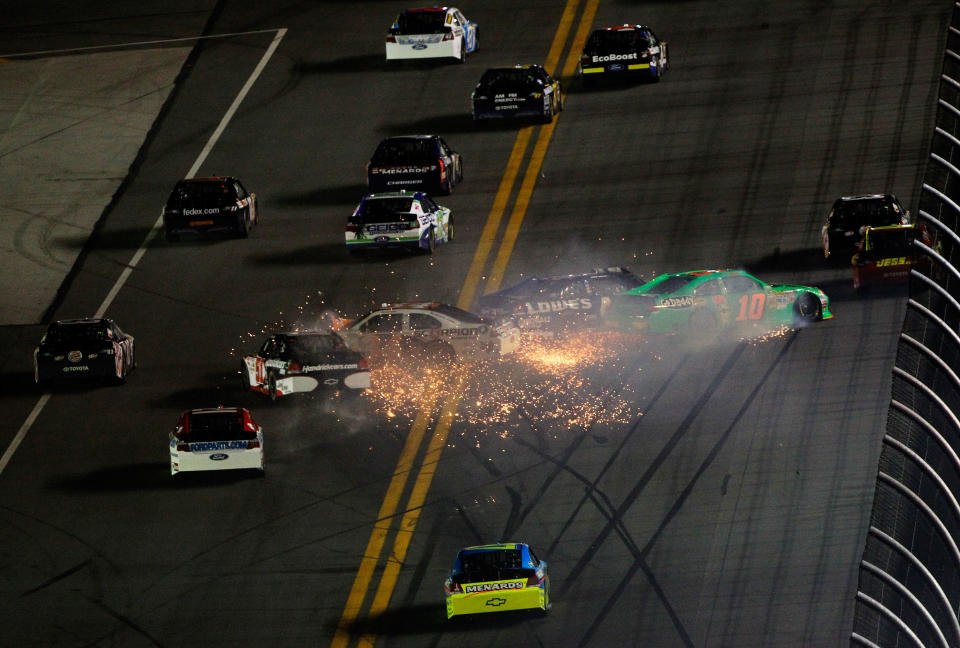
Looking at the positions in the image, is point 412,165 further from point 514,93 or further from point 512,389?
point 512,389

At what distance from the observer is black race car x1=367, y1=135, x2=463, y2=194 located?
42.5 m

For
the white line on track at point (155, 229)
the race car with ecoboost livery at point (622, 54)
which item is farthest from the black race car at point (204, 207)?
the race car with ecoboost livery at point (622, 54)

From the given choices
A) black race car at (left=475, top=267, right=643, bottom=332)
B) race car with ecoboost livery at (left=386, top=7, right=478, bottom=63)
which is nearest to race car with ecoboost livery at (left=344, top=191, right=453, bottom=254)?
black race car at (left=475, top=267, right=643, bottom=332)

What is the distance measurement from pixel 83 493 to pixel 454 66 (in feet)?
76.2

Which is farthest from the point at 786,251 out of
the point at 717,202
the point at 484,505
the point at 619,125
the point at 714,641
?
the point at 714,641

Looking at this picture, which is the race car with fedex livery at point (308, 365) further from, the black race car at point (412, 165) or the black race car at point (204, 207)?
the black race car at point (412, 165)

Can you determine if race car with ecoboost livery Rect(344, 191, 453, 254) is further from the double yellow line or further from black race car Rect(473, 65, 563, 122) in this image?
black race car Rect(473, 65, 563, 122)

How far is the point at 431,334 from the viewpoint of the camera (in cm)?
3425

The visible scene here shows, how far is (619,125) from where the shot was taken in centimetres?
4619

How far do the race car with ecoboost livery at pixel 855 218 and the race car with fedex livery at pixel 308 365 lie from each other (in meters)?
10.9

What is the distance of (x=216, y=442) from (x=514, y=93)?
18.3 m

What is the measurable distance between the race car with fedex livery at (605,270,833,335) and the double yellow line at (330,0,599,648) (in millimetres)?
3868

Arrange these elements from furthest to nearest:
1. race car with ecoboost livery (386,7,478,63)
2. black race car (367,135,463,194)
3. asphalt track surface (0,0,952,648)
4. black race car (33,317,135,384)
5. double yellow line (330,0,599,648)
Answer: race car with ecoboost livery (386,7,478,63) < black race car (367,135,463,194) < black race car (33,317,135,384) < double yellow line (330,0,599,648) < asphalt track surface (0,0,952,648)

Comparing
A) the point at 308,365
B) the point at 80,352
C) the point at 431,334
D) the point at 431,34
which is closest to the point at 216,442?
the point at 308,365
